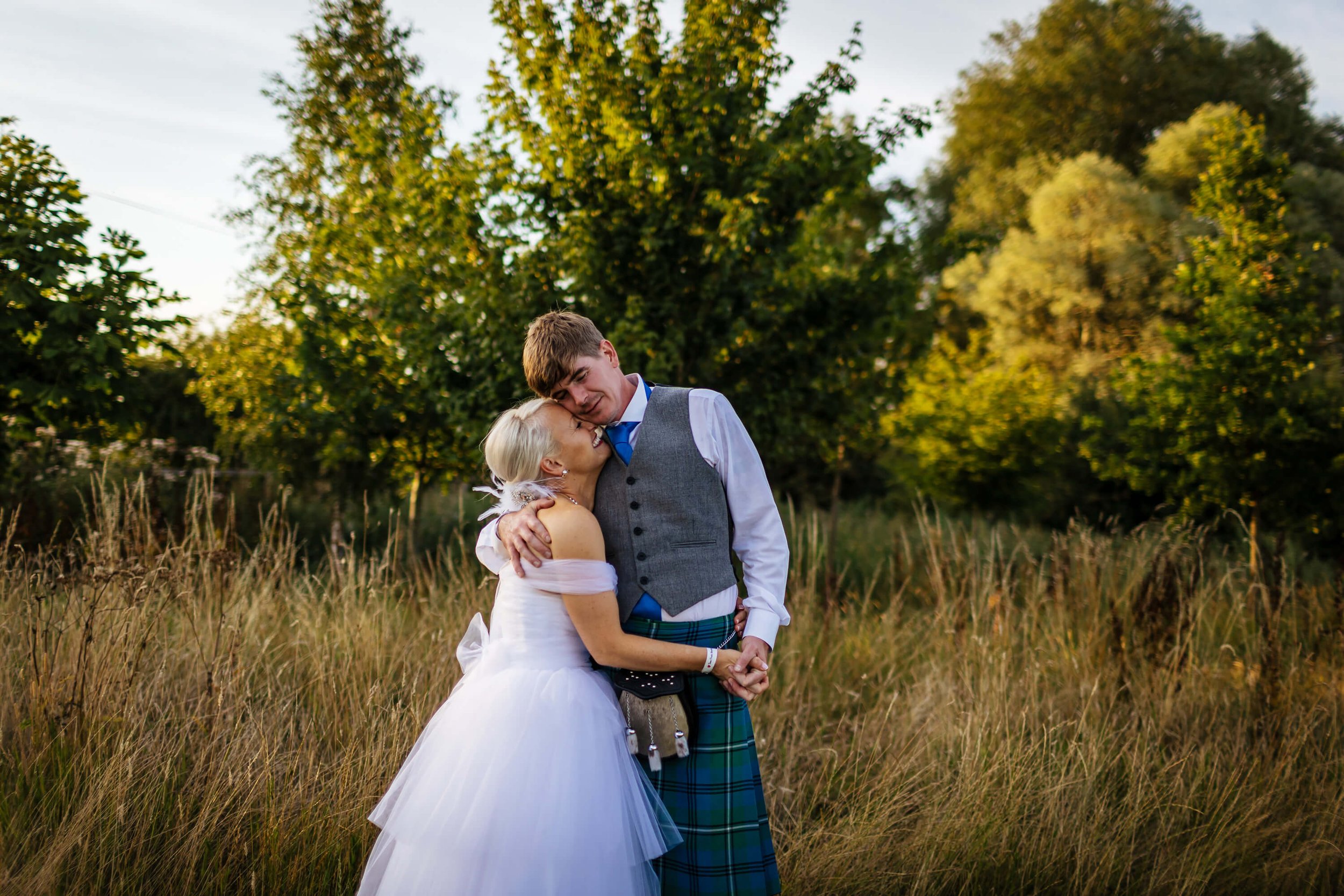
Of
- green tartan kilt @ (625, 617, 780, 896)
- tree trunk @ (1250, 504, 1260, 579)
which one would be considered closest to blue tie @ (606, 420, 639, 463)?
green tartan kilt @ (625, 617, 780, 896)

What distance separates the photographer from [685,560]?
193 cm

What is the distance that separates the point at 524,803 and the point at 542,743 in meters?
0.12

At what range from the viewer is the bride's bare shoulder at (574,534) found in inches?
71.0

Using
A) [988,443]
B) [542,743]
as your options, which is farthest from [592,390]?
[988,443]

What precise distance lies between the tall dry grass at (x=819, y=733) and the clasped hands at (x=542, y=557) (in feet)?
3.71

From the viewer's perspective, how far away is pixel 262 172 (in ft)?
33.0

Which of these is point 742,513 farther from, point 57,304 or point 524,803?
point 57,304

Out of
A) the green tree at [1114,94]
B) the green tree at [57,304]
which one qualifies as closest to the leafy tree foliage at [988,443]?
the green tree at [1114,94]

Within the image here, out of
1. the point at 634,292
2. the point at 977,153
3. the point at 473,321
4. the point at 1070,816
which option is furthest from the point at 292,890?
the point at 977,153

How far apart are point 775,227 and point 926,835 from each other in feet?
11.6

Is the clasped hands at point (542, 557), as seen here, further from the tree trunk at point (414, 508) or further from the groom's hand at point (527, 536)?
the tree trunk at point (414, 508)

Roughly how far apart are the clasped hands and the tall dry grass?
3.71 feet

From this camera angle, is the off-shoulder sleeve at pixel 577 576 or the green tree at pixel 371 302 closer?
the off-shoulder sleeve at pixel 577 576

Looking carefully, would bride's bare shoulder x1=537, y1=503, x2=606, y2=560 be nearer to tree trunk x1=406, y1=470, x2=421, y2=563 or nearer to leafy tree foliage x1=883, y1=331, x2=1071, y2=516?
tree trunk x1=406, y1=470, x2=421, y2=563
